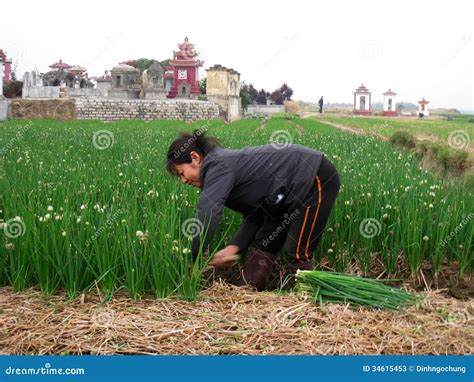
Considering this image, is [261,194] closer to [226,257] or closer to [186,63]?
[226,257]

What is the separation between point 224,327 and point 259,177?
3.50 feet

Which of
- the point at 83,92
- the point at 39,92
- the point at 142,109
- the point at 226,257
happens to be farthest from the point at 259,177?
the point at 83,92

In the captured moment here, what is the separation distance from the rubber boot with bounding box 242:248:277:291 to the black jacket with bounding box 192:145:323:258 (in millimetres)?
292

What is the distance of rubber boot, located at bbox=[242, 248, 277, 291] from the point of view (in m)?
4.12

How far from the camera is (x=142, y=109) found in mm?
32000

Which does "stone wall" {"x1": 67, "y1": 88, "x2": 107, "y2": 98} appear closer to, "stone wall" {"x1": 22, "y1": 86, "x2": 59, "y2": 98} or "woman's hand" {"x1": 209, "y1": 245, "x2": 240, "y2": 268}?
"stone wall" {"x1": 22, "y1": 86, "x2": 59, "y2": 98}

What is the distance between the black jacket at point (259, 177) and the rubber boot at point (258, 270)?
29cm

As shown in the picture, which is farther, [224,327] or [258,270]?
[258,270]

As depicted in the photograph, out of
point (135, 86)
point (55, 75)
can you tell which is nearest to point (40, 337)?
point (135, 86)

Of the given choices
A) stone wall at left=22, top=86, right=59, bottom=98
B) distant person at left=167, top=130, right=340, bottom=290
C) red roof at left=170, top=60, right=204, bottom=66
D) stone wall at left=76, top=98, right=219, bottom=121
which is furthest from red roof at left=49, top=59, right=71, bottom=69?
distant person at left=167, top=130, right=340, bottom=290

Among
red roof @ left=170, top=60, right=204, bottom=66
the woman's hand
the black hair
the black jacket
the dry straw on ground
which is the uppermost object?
red roof @ left=170, top=60, right=204, bottom=66

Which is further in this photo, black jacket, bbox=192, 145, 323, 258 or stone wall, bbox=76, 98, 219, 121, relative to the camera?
stone wall, bbox=76, 98, 219, 121

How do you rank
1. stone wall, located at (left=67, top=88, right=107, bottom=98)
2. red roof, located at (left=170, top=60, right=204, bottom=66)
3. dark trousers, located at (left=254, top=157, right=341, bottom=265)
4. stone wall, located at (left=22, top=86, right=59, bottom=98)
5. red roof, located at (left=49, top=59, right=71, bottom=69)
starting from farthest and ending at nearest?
red roof, located at (left=49, top=59, right=71, bottom=69)
red roof, located at (left=170, top=60, right=204, bottom=66)
stone wall, located at (left=67, top=88, right=107, bottom=98)
stone wall, located at (left=22, top=86, right=59, bottom=98)
dark trousers, located at (left=254, top=157, right=341, bottom=265)

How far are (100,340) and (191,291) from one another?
25.7 inches
